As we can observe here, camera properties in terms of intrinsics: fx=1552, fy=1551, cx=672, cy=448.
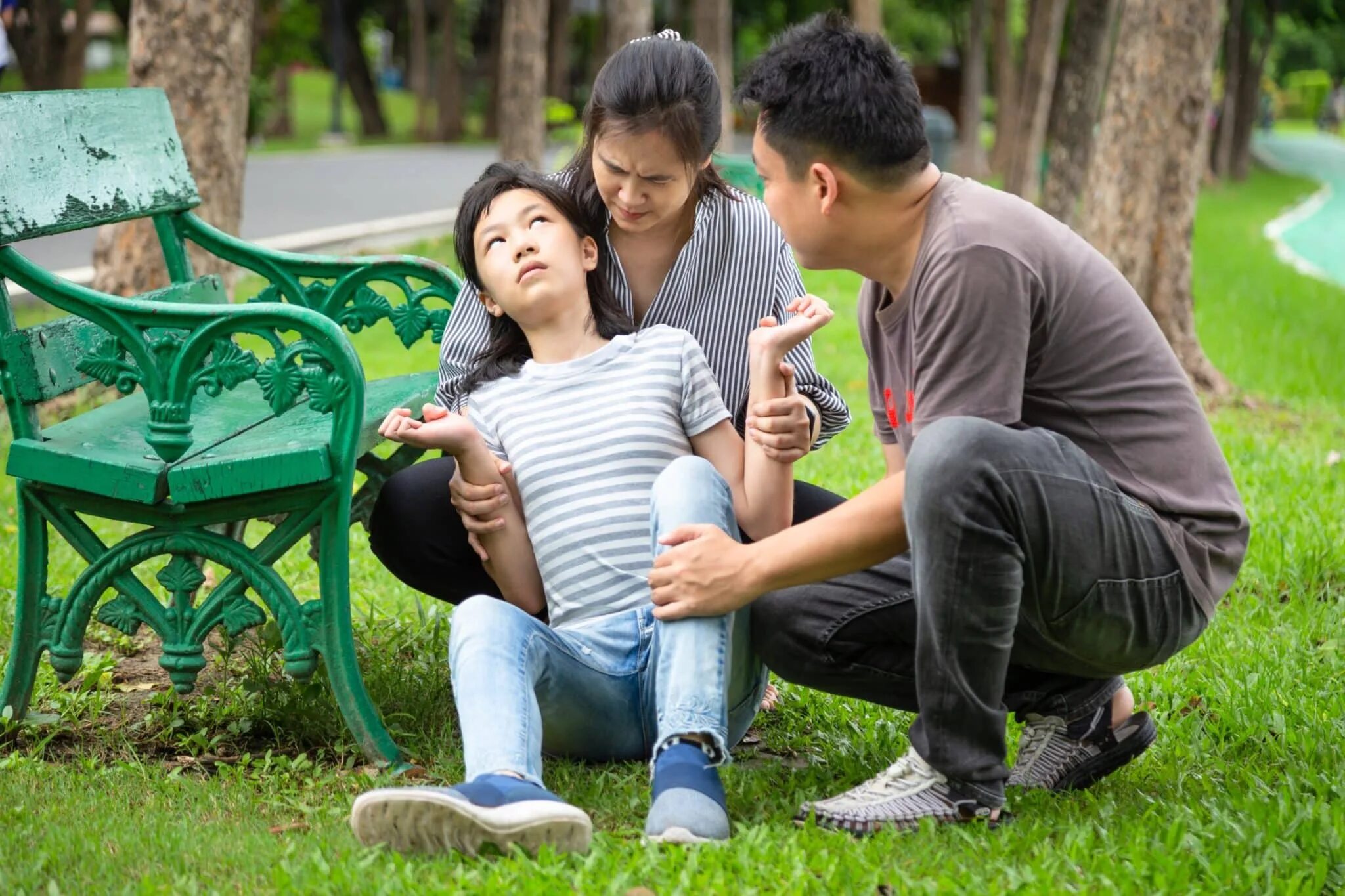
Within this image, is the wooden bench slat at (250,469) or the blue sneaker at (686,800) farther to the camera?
the wooden bench slat at (250,469)

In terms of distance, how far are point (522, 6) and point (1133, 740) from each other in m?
10.7

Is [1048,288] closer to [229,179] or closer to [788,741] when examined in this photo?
A: [788,741]

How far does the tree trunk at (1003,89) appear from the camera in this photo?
2538 cm

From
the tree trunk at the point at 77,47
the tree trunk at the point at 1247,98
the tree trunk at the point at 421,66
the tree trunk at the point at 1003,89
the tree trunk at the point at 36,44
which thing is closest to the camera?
the tree trunk at the point at 36,44

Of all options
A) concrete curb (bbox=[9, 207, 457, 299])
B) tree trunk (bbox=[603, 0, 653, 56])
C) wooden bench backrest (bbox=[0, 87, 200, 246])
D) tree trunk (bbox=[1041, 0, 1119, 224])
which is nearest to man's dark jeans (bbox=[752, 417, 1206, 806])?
wooden bench backrest (bbox=[0, 87, 200, 246])

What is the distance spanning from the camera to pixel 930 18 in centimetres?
4647

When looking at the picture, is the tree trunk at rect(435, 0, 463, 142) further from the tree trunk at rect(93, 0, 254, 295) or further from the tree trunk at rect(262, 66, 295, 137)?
the tree trunk at rect(93, 0, 254, 295)

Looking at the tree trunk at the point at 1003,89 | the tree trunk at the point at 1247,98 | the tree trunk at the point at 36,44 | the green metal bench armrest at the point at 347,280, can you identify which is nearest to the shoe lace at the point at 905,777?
the green metal bench armrest at the point at 347,280

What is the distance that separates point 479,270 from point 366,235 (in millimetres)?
9942

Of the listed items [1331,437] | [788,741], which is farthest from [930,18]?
[788,741]

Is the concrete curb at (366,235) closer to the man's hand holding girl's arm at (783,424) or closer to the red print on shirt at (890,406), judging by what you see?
the man's hand holding girl's arm at (783,424)

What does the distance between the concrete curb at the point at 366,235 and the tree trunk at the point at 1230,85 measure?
1947 cm

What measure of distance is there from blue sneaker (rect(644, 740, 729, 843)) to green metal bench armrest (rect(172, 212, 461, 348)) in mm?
1715

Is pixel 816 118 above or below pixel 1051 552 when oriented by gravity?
above
